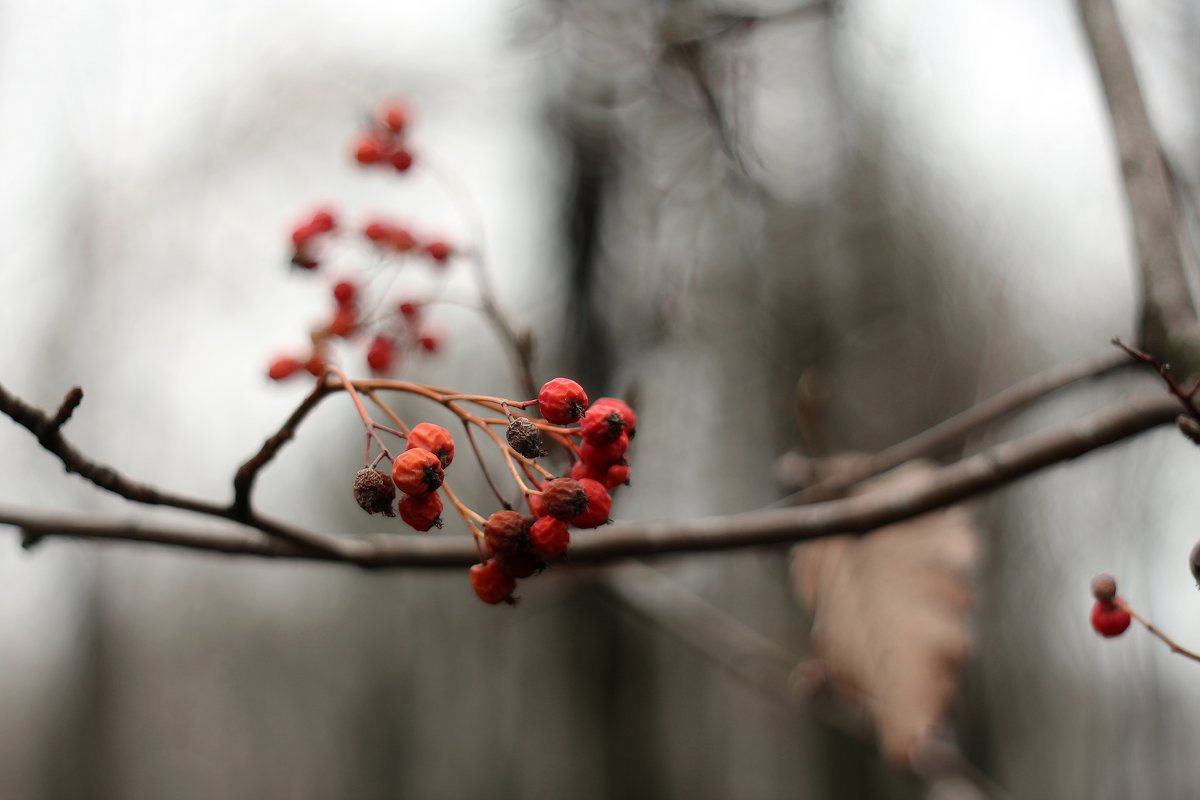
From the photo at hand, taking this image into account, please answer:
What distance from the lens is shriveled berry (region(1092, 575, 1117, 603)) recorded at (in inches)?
33.2

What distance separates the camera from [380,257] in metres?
1.34

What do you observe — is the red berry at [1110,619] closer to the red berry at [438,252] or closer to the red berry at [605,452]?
the red berry at [605,452]

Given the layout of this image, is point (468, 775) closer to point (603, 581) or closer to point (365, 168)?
point (603, 581)

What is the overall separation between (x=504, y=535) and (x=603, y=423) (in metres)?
0.12

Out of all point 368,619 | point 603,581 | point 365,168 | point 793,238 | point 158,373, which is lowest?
point 368,619

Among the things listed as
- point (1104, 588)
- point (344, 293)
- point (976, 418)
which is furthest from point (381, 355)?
point (1104, 588)

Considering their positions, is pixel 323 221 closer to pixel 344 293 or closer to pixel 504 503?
pixel 344 293

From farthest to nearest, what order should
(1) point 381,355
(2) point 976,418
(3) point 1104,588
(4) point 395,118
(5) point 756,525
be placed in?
(4) point 395,118, (1) point 381,355, (2) point 976,418, (5) point 756,525, (3) point 1104,588

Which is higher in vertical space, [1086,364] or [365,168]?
[365,168]

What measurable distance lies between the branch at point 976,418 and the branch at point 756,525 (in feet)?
0.66

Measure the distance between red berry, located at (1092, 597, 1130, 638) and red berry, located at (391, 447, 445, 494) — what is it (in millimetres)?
688

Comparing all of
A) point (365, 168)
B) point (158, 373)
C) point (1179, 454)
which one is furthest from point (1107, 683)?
point (158, 373)

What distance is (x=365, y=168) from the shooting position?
143cm

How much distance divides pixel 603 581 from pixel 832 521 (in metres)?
0.99
